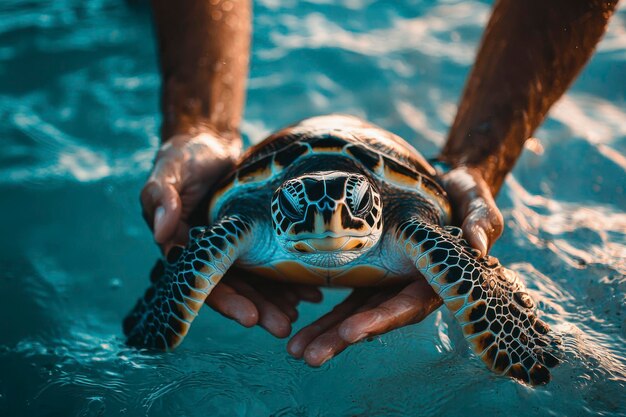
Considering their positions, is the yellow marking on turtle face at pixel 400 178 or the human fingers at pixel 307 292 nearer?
the yellow marking on turtle face at pixel 400 178

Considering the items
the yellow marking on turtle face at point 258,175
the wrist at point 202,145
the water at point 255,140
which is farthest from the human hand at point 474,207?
the wrist at point 202,145

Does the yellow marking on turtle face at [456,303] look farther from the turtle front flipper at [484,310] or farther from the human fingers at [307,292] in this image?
the human fingers at [307,292]

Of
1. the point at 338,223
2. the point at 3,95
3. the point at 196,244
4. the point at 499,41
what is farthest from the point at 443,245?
the point at 3,95

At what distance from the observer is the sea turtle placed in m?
2.19

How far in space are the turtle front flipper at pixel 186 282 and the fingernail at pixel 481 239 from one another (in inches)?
39.0

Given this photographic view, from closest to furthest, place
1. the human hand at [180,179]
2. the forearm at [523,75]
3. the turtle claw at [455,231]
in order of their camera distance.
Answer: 1. the turtle claw at [455,231]
2. the human hand at [180,179]
3. the forearm at [523,75]

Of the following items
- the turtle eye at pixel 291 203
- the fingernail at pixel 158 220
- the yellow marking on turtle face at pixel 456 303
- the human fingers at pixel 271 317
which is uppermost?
the turtle eye at pixel 291 203

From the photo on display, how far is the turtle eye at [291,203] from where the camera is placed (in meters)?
2.23

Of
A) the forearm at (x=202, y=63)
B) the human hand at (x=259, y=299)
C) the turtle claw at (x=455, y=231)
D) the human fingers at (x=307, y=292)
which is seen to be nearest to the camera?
the human hand at (x=259, y=299)

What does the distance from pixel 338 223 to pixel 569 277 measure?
5.20ft

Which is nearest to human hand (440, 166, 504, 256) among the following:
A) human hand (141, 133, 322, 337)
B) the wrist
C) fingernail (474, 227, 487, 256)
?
fingernail (474, 227, 487, 256)

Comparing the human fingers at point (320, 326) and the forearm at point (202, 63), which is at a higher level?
the forearm at point (202, 63)

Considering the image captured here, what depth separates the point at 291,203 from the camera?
7.40ft

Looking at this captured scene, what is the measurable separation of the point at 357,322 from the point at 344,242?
0.32 meters
